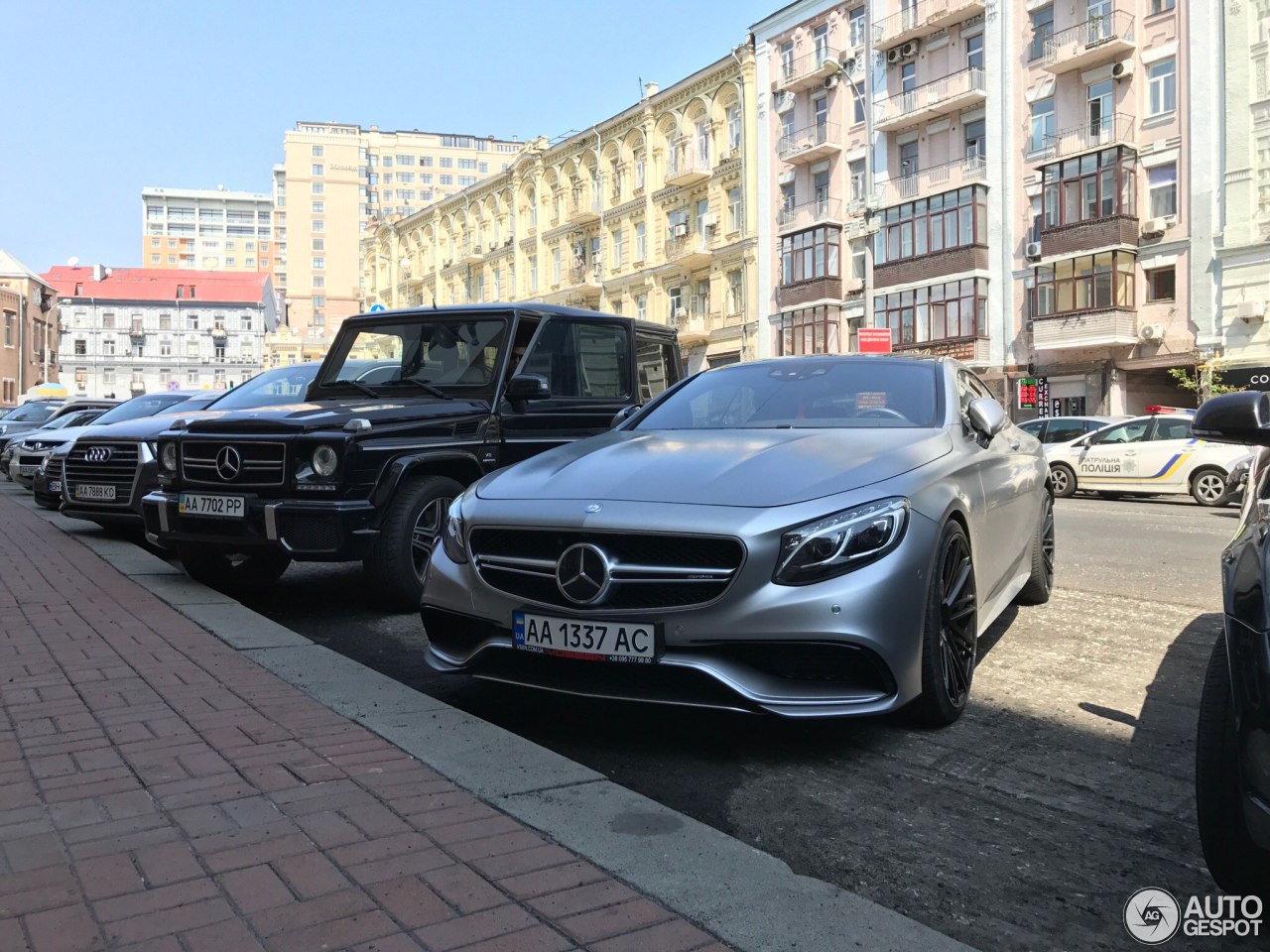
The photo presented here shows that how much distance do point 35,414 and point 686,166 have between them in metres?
31.4

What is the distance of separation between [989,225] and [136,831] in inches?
1403

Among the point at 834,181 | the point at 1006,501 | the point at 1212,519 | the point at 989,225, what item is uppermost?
the point at 834,181

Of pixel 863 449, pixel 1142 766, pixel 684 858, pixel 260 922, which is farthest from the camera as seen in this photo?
pixel 863 449

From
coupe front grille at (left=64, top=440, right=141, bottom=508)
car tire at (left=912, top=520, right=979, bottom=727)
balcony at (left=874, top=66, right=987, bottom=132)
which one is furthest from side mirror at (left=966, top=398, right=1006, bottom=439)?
balcony at (left=874, top=66, right=987, bottom=132)

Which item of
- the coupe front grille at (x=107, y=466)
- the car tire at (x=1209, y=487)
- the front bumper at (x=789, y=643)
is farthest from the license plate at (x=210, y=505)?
the car tire at (x=1209, y=487)

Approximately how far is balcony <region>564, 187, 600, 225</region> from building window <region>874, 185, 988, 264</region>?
20.0 metres

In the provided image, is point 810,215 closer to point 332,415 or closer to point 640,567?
point 332,415

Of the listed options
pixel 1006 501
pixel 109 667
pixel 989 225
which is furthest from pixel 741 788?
pixel 989 225

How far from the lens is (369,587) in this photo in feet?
20.3

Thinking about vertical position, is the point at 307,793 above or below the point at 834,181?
below

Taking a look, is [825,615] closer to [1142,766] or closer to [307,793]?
[1142,766]

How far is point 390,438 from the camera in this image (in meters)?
6.08

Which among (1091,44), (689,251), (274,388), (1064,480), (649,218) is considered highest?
(1091,44)

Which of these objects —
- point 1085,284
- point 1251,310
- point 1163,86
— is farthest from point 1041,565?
point 1163,86
